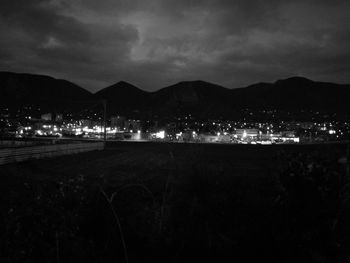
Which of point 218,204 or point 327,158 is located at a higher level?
point 327,158

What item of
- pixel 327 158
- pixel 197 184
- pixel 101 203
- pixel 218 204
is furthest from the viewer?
pixel 197 184

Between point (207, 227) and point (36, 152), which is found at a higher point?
point (36, 152)

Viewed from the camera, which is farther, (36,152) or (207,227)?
(36,152)

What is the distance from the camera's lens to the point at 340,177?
27.9 ft

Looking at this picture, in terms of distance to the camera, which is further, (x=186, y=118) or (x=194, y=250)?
(x=186, y=118)

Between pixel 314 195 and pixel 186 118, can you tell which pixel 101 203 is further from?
pixel 186 118

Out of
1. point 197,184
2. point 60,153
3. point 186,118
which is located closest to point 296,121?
point 186,118

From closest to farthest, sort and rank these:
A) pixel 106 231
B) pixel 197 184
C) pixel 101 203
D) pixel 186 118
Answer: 1. pixel 106 231
2. pixel 101 203
3. pixel 197 184
4. pixel 186 118

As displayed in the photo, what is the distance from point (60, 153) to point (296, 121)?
17345 centimetres

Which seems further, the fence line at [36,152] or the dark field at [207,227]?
the fence line at [36,152]

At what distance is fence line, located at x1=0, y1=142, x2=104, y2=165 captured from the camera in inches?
917

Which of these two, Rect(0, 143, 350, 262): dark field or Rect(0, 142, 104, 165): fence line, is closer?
Rect(0, 143, 350, 262): dark field

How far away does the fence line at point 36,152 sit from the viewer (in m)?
23.3

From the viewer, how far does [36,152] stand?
27859 millimetres
